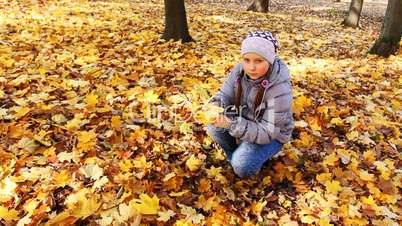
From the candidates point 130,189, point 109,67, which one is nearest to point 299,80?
point 109,67

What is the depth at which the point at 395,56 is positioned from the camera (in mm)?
7508

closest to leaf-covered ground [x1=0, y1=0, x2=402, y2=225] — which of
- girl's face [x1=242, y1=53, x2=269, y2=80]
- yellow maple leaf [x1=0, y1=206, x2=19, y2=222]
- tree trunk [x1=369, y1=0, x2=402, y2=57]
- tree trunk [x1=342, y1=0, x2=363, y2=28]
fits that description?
yellow maple leaf [x1=0, y1=206, x2=19, y2=222]

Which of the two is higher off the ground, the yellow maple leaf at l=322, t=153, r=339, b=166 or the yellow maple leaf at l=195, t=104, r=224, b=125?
the yellow maple leaf at l=195, t=104, r=224, b=125

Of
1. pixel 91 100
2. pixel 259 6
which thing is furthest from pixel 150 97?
pixel 259 6

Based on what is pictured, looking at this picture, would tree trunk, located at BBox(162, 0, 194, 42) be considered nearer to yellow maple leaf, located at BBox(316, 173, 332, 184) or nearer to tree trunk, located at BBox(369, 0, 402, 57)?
tree trunk, located at BBox(369, 0, 402, 57)

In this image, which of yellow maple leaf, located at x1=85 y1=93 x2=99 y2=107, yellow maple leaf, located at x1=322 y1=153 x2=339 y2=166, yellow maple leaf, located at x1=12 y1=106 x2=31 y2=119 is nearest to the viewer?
yellow maple leaf, located at x1=322 y1=153 x2=339 y2=166

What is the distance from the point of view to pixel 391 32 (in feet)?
25.1

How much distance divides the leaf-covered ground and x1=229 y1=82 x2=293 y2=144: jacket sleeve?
Result: 42cm

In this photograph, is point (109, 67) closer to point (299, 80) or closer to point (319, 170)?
point (299, 80)

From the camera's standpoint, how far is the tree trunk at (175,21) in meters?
6.55

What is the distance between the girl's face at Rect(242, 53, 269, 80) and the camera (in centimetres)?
290

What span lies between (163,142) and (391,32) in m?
6.01

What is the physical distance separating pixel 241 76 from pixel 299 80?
2683mm

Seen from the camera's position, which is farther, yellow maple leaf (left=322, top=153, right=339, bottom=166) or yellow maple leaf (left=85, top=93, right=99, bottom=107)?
yellow maple leaf (left=85, top=93, right=99, bottom=107)
